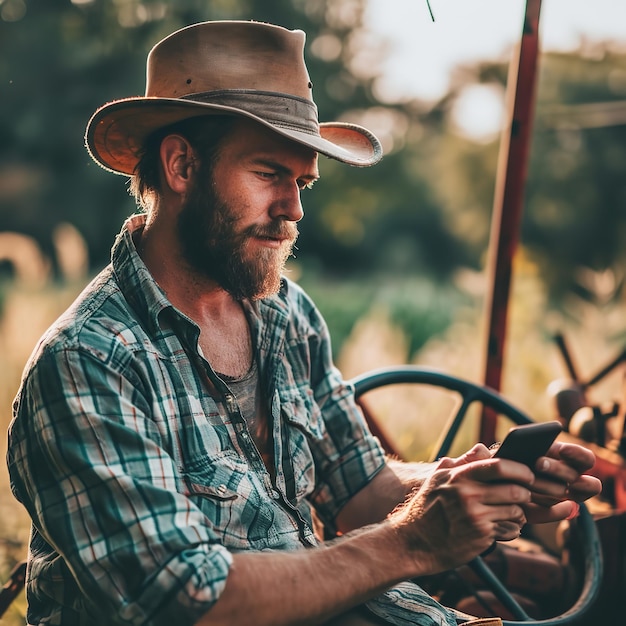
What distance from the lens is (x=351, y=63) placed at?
19.3m

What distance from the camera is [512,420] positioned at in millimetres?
2424

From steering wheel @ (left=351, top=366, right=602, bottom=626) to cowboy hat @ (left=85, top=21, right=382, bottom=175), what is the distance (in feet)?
2.56

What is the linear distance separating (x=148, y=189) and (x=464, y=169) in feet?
58.5

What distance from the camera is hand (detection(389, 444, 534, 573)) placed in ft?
5.14

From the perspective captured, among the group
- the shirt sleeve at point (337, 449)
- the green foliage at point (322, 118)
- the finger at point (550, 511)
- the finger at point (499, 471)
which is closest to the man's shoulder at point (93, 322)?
the shirt sleeve at point (337, 449)

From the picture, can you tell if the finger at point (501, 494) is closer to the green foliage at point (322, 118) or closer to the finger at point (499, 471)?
the finger at point (499, 471)

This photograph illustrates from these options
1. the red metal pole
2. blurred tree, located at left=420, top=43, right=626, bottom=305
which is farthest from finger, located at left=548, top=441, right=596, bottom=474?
blurred tree, located at left=420, top=43, right=626, bottom=305

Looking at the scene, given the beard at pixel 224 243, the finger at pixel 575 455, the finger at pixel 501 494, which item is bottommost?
the finger at pixel 501 494

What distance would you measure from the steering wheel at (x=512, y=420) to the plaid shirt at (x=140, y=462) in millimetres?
420

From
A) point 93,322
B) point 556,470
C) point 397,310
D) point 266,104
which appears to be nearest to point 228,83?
point 266,104

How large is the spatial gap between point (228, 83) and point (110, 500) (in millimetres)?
1005

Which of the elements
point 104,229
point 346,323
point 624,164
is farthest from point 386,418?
point 104,229

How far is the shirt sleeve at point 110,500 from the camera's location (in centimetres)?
141

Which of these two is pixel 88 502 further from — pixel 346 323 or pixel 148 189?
pixel 346 323
